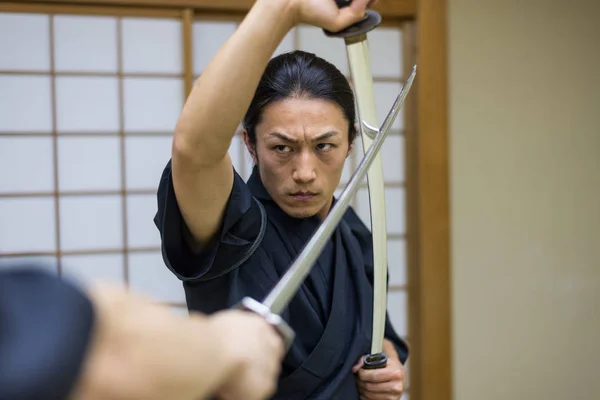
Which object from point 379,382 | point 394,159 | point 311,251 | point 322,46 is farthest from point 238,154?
point 311,251

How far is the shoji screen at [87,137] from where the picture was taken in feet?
7.28

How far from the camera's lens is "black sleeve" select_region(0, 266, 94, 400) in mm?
262

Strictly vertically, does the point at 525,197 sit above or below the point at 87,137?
below

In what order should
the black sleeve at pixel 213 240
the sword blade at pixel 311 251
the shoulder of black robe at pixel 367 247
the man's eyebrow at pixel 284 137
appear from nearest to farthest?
the sword blade at pixel 311 251 < the black sleeve at pixel 213 240 < the man's eyebrow at pixel 284 137 < the shoulder of black robe at pixel 367 247

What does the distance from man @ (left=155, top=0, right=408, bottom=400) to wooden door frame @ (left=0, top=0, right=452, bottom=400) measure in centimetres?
136

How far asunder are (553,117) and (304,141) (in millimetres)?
2064

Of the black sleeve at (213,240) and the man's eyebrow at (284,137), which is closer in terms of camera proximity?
the black sleeve at (213,240)

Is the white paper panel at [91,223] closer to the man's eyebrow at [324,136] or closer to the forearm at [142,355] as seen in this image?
the man's eyebrow at [324,136]

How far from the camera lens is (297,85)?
985 millimetres

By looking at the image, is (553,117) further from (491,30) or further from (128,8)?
(128,8)

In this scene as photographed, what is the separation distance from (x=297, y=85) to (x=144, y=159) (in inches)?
58.0

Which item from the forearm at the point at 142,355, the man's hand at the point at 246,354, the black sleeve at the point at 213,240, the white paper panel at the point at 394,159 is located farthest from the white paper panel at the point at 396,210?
the forearm at the point at 142,355

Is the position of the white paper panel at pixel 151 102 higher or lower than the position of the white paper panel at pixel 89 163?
higher

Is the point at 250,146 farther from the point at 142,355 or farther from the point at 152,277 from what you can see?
the point at 152,277
